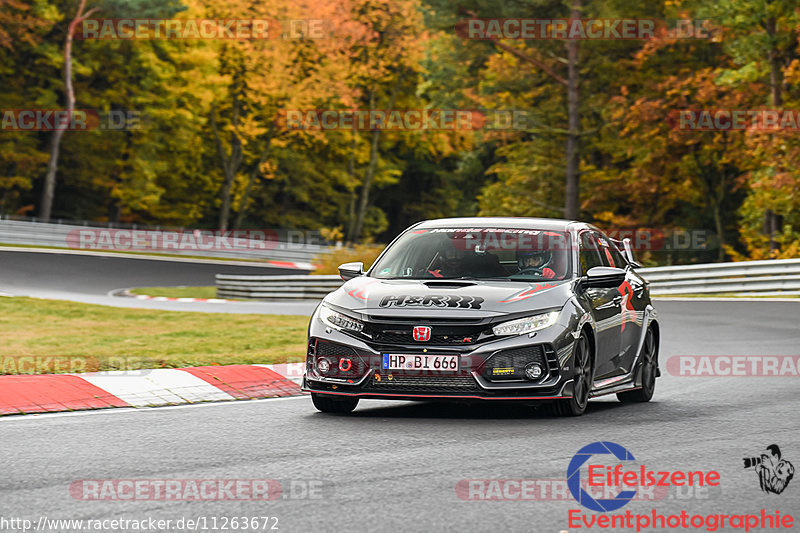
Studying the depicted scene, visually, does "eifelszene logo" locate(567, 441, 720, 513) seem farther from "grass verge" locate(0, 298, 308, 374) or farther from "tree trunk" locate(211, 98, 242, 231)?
"tree trunk" locate(211, 98, 242, 231)

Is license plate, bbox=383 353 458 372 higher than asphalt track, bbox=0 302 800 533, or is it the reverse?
license plate, bbox=383 353 458 372

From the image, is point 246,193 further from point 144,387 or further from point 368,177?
point 144,387

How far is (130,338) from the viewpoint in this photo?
1753 centimetres

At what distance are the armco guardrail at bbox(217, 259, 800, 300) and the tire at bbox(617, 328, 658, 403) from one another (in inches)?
651

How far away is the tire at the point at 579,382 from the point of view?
9.74 metres

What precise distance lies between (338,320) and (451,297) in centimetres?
90

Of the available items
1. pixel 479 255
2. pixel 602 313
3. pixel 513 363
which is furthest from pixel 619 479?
pixel 479 255

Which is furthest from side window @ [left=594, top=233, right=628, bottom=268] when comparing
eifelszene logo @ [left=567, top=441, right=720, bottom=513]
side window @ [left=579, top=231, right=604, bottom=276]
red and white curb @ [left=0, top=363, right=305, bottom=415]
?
eifelszene logo @ [left=567, top=441, right=720, bottom=513]

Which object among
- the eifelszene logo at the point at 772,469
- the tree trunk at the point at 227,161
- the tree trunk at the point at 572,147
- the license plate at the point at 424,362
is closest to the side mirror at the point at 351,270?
the license plate at the point at 424,362

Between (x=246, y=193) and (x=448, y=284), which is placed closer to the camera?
(x=448, y=284)

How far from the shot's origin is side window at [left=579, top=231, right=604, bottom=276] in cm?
1086

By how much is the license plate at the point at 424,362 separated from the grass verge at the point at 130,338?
3.90 meters

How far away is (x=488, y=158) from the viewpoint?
66812 mm

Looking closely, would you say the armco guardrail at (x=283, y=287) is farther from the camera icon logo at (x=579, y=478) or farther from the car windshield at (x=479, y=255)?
the camera icon logo at (x=579, y=478)
